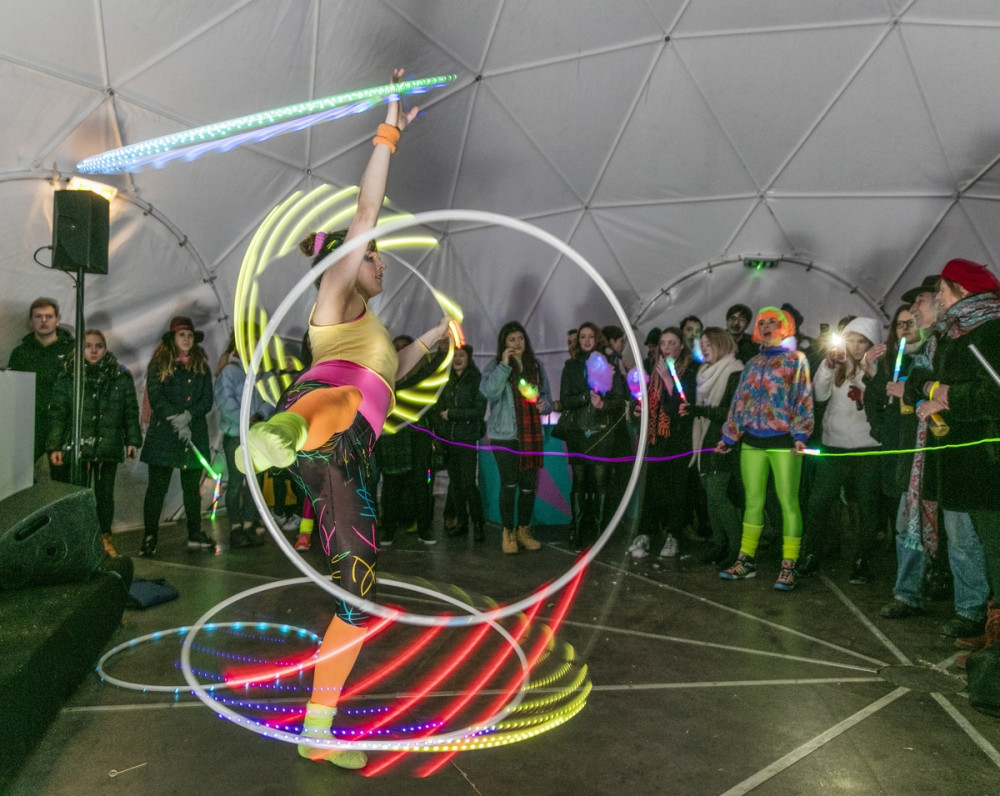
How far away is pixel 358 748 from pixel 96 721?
122cm

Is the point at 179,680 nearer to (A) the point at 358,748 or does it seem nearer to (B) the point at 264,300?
(A) the point at 358,748

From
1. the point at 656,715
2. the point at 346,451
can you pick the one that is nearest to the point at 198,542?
the point at 346,451

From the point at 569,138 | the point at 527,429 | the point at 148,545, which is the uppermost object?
the point at 569,138

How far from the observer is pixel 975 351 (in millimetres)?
3684

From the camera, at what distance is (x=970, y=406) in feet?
12.4

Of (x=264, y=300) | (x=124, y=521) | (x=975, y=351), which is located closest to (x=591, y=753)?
(x=975, y=351)

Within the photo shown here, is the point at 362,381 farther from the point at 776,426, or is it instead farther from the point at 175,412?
the point at 175,412

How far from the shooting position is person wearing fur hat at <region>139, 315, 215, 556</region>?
6344 mm

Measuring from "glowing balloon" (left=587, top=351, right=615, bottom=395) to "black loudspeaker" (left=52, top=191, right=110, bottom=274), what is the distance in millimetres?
4128

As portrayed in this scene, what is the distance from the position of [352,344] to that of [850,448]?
443 cm

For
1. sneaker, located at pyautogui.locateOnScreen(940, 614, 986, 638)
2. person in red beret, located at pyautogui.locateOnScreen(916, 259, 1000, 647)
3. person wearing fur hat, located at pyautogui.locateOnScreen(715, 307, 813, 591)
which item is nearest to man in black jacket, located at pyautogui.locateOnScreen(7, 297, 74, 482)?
person wearing fur hat, located at pyautogui.locateOnScreen(715, 307, 813, 591)

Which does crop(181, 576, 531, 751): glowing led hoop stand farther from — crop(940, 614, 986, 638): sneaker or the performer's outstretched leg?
crop(940, 614, 986, 638): sneaker

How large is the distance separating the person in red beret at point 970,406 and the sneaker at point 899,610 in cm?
62

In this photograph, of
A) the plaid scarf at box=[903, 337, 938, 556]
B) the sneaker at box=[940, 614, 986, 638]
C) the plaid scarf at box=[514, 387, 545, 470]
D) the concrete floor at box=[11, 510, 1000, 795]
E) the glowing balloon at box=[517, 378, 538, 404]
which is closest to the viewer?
the concrete floor at box=[11, 510, 1000, 795]
